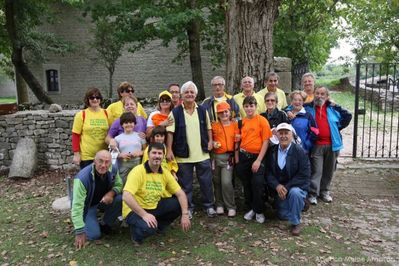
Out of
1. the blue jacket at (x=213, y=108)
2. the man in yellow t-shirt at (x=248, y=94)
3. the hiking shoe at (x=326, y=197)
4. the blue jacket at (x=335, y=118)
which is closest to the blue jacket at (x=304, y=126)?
the blue jacket at (x=335, y=118)

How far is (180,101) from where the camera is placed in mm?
5059

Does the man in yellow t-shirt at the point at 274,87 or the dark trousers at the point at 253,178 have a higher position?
the man in yellow t-shirt at the point at 274,87

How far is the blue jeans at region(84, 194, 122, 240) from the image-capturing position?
14.7 feet

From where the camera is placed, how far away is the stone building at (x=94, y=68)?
1695 centimetres

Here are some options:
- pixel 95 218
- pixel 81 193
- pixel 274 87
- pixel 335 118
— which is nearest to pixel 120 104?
pixel 81 193

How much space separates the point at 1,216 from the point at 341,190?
17.6ft

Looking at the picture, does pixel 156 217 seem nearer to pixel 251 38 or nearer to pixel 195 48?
pixel 251 38

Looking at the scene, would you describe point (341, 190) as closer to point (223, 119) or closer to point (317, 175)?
point (317, 175)

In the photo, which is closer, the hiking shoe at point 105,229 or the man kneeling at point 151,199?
the man kneeling at point 151,199

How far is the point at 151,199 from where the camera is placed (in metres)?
4.28

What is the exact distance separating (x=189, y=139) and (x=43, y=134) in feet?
16.8

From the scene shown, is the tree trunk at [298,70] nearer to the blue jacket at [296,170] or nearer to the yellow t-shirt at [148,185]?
the blue jacket at [296,170]

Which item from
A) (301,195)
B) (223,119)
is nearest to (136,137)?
(223,119)

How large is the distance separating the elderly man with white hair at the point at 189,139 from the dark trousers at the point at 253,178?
42 centimetres
